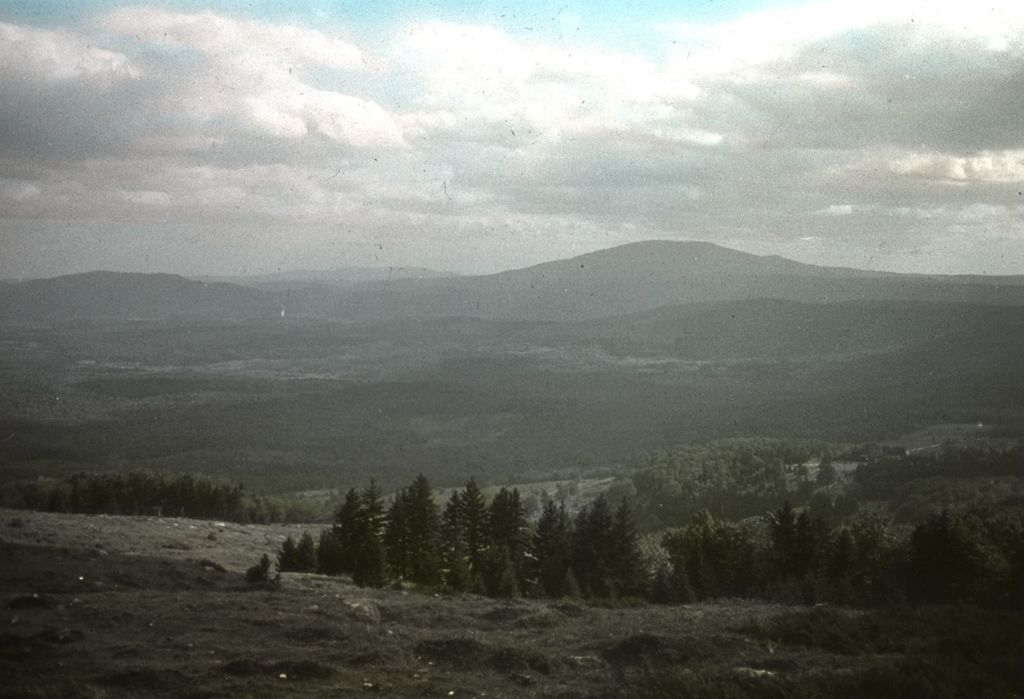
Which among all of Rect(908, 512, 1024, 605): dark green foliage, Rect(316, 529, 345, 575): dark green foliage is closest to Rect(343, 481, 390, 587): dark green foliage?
Rect(316, 529, 345, 575): dark green foliage

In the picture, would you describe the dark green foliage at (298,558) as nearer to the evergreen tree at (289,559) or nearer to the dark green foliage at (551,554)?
the evergreen tree at (289,559)

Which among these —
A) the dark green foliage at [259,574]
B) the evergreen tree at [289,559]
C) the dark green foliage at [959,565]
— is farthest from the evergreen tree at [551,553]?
the dark green foliage at [959,565]

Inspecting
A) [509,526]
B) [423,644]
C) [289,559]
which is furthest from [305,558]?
[423,644]

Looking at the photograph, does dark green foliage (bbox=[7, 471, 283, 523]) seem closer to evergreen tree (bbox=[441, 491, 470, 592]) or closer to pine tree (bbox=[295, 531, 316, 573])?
pine tree (bbox=[295, 531, 316, 573])

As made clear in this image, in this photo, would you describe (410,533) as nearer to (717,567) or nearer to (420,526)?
(420,526)

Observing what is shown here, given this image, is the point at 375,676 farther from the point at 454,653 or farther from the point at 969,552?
the point at 969,552

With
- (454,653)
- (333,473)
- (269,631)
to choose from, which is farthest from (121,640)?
(333,473)
